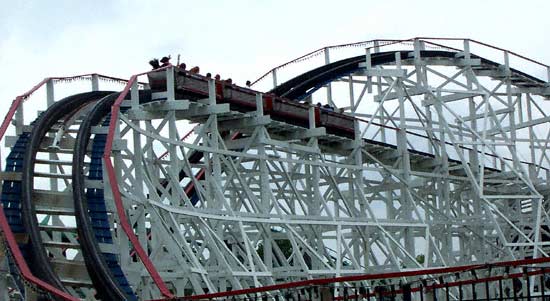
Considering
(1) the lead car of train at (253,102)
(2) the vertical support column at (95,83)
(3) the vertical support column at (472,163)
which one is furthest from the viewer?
(3) the vertical support column at (472,163)

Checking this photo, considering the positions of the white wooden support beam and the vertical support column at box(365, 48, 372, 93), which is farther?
the vertical support column at box(365, 48, 372, 93)

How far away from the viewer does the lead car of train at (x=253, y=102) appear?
2989cm

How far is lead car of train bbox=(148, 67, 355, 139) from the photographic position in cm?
2989

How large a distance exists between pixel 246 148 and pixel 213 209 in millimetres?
3416

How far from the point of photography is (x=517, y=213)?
44.9 metres

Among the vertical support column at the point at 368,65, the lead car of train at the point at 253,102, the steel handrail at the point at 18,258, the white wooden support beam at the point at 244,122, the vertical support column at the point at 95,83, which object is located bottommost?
the steel handrail at the point at 18,258

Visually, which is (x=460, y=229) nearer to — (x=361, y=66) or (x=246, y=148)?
(x=361, y=66)

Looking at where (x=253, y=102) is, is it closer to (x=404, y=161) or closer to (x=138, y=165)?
(x=138, y=165)

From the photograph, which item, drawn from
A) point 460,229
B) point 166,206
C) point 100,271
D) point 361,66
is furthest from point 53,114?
point 460,229

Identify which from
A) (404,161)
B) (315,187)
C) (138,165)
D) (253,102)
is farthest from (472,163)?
(138,165)

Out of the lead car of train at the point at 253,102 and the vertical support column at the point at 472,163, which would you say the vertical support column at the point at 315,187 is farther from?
the vertical support column at the point at 472,163

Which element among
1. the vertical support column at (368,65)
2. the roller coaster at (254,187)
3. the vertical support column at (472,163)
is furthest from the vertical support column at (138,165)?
the vertical support column at (472,163)

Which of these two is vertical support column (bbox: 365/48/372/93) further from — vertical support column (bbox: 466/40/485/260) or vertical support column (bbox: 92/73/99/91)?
vertical support column (bbox: 92/73/99/91)

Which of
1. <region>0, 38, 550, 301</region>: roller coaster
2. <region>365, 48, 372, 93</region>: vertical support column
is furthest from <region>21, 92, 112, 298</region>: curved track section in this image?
<region>365, 48, 372, 93</region>: vertical support column
